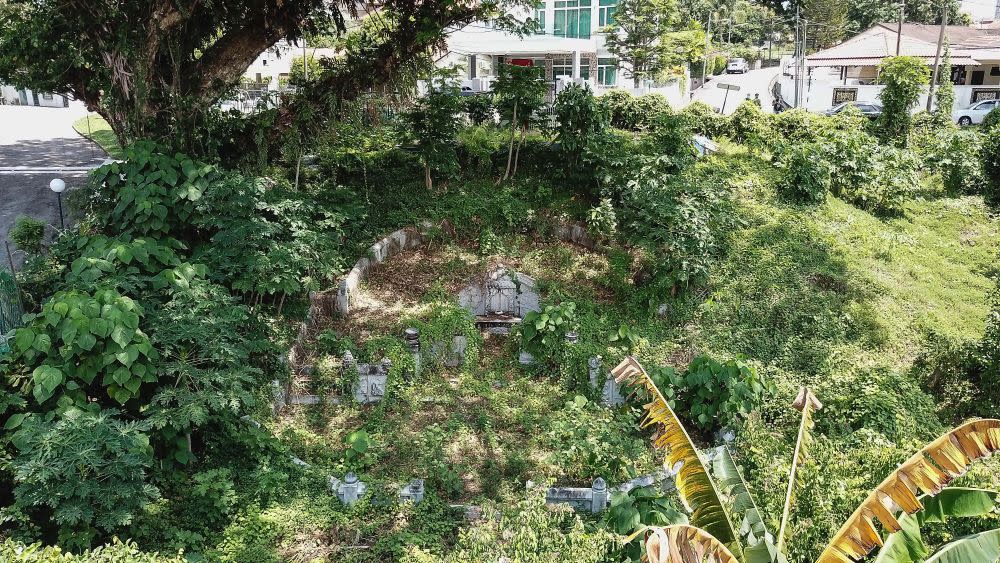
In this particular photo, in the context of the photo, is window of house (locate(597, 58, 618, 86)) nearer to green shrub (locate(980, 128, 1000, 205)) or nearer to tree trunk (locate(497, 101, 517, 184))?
green shrub (locate(980, 128, 1000, 205))

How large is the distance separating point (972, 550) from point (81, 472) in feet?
19.9

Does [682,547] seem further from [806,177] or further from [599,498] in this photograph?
[806,177]

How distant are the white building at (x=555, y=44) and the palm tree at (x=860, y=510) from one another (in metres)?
22.5

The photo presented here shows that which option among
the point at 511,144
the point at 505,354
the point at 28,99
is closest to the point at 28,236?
the point at 505,354

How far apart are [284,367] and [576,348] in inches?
136

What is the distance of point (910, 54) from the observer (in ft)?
89.8

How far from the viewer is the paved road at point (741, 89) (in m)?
30.0

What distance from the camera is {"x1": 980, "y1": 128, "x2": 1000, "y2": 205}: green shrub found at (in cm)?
1416

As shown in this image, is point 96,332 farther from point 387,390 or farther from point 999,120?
point 999,120

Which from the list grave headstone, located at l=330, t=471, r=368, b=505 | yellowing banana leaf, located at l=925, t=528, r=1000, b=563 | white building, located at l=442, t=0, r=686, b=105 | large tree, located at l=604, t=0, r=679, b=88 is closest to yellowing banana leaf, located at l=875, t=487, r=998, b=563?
yellowing banana leaf, located at l=925, t=528, r=1000, b=563

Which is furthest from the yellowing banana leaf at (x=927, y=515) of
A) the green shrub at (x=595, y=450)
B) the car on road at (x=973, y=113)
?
the car on road at (x=973, y=113)

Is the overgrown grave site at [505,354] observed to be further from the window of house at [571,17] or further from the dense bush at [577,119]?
the window of house at [571,17]

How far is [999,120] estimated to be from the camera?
54.8 ft

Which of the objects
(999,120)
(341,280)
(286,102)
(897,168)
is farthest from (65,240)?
(999,120)
